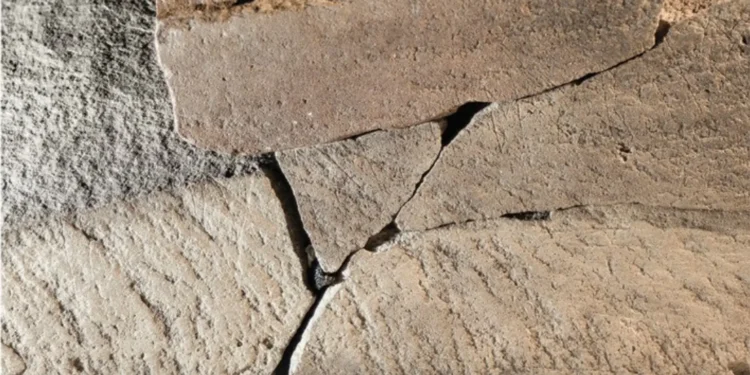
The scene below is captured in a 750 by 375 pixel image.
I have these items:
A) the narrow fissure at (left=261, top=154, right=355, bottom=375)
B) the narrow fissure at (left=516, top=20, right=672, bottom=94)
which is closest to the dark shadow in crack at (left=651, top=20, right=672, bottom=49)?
the narrow fissure at (left=516, top=20, right=672, bottom=94)

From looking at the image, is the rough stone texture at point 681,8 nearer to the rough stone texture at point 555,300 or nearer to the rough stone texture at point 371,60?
the rough stone texture at point 371,60

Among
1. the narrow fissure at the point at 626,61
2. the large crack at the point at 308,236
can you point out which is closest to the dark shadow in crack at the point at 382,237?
the large crack at the point at 308,236

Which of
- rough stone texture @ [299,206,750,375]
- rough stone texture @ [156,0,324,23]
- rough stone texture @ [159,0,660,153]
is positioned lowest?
rough stone texture @ [299,206,750,375]

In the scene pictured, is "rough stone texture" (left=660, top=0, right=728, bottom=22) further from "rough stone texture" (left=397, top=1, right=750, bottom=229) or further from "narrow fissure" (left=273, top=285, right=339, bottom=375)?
"narrow fissure" (left=273, top=285, right=339, bottom=375)

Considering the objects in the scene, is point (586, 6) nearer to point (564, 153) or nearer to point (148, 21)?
point (564, 153)

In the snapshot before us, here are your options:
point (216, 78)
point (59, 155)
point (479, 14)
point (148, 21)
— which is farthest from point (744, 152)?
point (59, 155)

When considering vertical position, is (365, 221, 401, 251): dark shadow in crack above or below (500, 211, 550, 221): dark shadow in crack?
above

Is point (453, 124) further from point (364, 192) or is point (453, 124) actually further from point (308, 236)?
point (308, 236)
